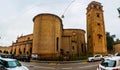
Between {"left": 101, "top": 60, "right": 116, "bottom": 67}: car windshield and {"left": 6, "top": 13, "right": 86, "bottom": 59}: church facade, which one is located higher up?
{"left": 6, "top": 13, "right": 86, "bottom": 59}: church facade

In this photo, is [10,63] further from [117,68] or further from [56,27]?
[56,27]

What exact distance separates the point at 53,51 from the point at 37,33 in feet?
23.2

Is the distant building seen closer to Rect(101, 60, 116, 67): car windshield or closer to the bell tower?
the bell tower

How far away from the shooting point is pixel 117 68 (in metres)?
10.9

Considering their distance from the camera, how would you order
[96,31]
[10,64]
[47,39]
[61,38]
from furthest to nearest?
[96,31] < [61,38] < [47,39] < [10,64]

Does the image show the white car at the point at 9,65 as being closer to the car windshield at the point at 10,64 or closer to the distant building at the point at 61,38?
the car windshield at the point at 10,64

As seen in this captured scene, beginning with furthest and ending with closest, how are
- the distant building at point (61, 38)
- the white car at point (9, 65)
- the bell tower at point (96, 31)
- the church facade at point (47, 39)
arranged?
the bell tower at point (96, 31) < the distant building at point (61, 38) < the church facade at point (47, 39) < the white car at point (9, 65)

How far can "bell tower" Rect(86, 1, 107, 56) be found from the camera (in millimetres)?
54156

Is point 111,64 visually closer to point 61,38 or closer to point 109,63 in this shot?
point 109,63

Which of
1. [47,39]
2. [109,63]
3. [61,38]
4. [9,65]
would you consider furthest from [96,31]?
[9,65]

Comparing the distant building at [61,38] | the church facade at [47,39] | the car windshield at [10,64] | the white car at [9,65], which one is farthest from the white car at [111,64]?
the church facade at [47,39]

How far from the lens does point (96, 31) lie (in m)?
55.4

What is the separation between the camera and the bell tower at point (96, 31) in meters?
54.2

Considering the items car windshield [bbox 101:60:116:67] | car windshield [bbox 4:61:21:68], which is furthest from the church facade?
car windshield [bbox 101:60:116:67]
